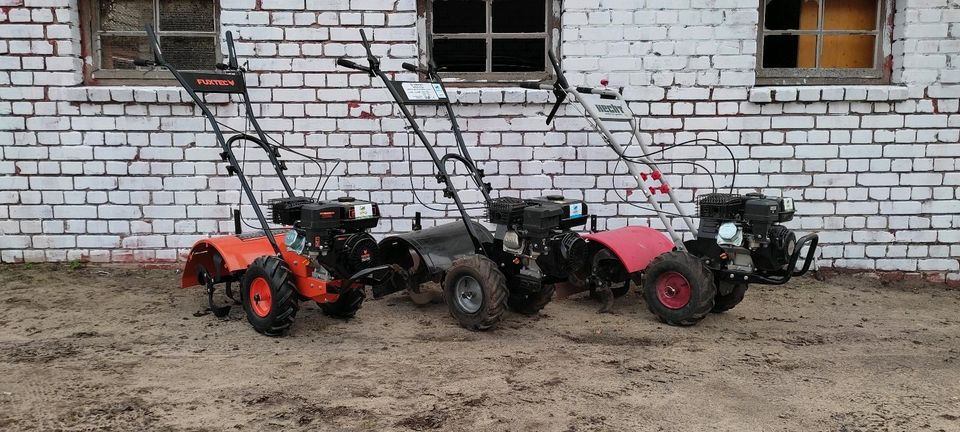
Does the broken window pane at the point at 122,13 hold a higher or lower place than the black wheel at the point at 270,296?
higher

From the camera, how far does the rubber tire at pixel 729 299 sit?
514cm

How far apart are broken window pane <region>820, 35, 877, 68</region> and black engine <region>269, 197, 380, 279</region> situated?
4456mm

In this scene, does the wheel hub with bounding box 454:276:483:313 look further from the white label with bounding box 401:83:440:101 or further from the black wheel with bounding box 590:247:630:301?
the white label with bounding box 401:83:440:101

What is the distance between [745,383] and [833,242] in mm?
3160

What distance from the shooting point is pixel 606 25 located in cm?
636

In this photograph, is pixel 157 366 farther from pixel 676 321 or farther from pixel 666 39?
pixel 666 39

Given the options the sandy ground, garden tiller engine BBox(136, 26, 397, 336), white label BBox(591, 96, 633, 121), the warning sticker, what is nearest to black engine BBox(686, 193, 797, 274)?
the sandy ground

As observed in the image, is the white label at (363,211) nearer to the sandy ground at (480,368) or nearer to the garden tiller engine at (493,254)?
the garden tiller engine at (493,254)

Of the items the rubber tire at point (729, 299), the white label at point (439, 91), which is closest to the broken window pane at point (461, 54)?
the white label at point (439, 91)

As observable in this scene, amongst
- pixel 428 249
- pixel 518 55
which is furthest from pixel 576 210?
pixel 518 55

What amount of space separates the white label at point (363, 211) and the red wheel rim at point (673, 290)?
199 cm

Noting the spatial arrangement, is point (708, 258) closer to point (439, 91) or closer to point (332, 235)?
point (439, 91)

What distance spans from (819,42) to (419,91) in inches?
148

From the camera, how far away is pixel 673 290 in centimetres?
495
